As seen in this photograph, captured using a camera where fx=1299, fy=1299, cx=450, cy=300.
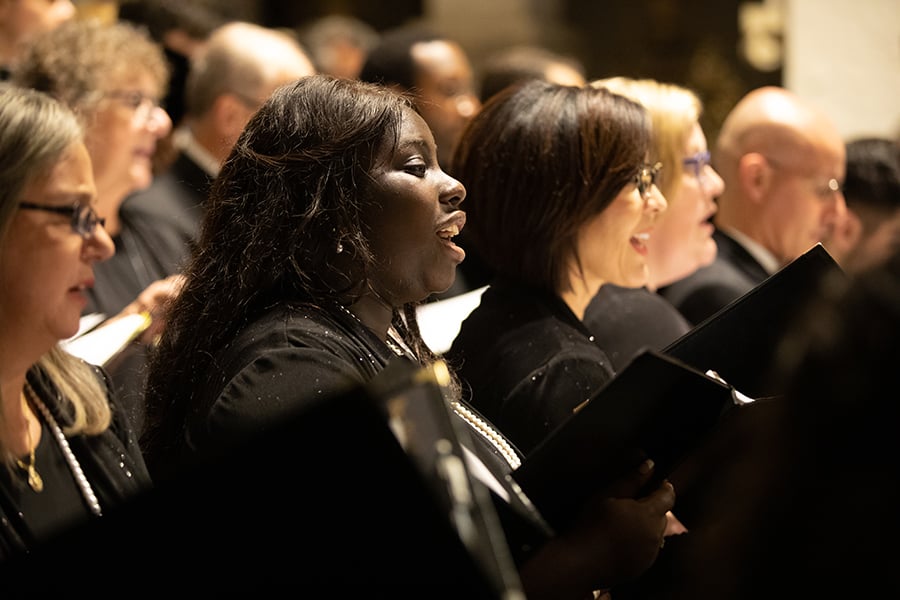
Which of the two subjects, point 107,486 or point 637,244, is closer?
point 107,486

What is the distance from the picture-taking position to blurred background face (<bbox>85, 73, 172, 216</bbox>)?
396 centimetres

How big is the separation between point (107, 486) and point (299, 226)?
528mm

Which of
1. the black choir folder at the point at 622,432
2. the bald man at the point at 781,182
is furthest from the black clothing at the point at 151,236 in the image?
the black choir folder at the point at 622,432

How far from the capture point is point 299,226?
2.09 meters

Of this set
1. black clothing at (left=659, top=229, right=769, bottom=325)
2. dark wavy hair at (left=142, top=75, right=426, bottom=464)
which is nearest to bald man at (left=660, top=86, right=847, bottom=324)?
black clothing at (left=659, top=229, right=769, bottom=325)

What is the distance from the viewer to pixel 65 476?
6.92 feet

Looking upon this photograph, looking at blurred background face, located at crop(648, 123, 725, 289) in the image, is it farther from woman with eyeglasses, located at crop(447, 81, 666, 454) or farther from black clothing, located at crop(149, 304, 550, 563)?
black clothing, located at crop(149, 304, 550, 563)

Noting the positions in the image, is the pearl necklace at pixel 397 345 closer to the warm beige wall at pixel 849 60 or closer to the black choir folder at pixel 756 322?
the black choir folder at pixel 756 322

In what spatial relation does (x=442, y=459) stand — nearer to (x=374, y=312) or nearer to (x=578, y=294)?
(x=374, y=312)

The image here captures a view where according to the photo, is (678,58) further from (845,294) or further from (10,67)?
(845,294)

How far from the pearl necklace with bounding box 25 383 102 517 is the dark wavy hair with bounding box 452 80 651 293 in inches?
42.7

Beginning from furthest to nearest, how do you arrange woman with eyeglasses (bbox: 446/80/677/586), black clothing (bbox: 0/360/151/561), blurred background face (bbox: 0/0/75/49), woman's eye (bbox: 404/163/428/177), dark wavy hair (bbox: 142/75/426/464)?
A: blurred background face (bbox: 0/0/75/49), woman with eyeglasses (bbox: 446/80/677/586), woman's eye (bbox: 404/163/428/177), dark wavy hair (bbox: 142/75/426/464), black clothing (bbox: 0/360/151/561)

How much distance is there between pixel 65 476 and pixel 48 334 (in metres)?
0.23

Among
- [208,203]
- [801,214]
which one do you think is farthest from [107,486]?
[801,214]
